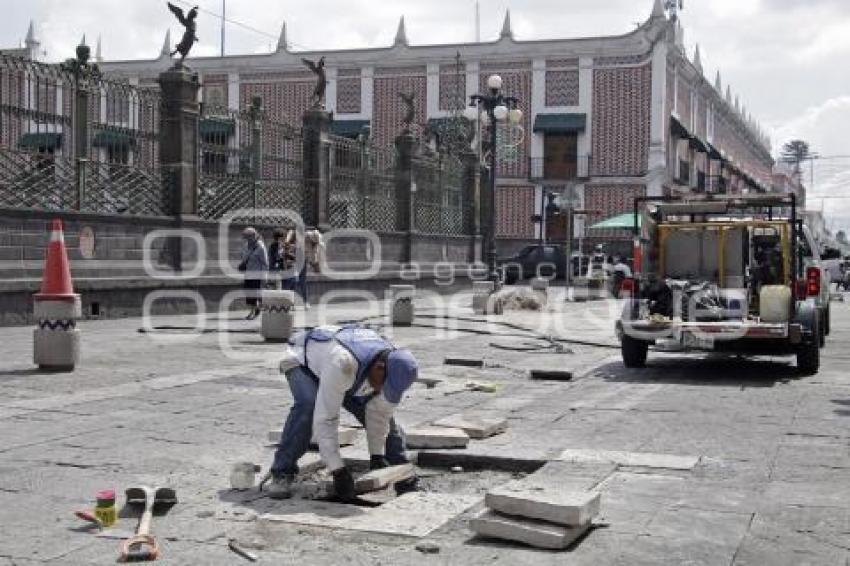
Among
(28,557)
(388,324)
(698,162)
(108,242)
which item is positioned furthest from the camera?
(698,162)

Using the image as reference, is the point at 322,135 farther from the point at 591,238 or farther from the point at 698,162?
the point at 698,162

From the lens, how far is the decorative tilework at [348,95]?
52.0m

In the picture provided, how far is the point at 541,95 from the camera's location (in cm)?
4912

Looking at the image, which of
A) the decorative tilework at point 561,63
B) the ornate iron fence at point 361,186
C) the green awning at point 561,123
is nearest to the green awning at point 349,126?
the green awning at point 561,123

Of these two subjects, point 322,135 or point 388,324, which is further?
point 322,135

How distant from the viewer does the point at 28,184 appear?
15.4m

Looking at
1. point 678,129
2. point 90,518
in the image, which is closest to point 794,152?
point 678,129

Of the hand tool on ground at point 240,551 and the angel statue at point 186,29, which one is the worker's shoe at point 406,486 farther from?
the angel statue at point 186,29

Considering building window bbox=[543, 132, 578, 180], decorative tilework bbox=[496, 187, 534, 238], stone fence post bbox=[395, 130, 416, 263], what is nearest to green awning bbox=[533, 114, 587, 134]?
building window bbox=[543, 132, 578, 180]

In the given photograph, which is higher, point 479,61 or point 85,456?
point 479,61

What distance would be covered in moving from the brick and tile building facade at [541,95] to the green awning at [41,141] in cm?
3302

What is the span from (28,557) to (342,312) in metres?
15.8

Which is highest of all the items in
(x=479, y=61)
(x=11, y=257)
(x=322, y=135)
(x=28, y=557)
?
(x=479, y=61)

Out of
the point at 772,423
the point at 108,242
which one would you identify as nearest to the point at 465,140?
the point at 108,242
